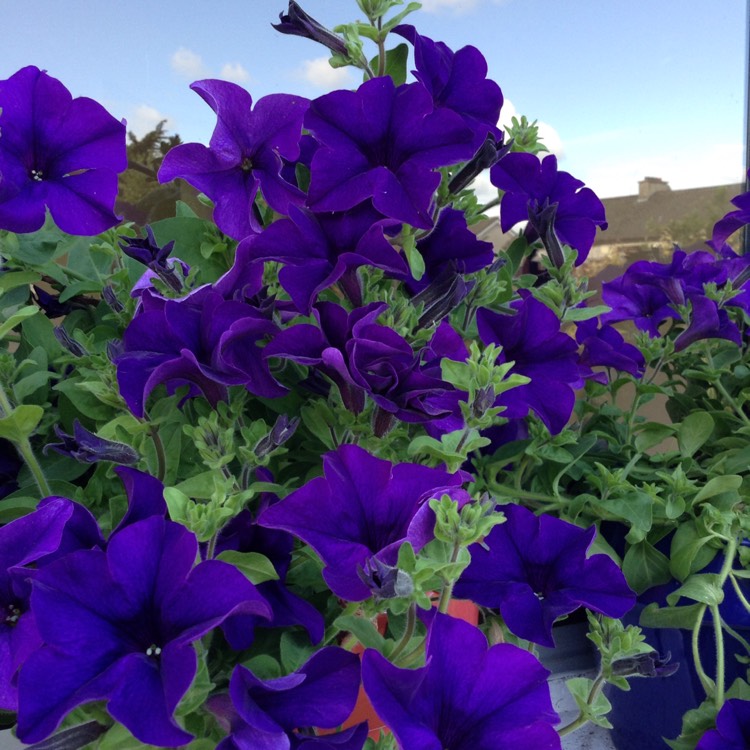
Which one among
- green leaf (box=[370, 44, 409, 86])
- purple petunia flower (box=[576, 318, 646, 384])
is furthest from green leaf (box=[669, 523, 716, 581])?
green leaf (box=[370, 44, 409, 86])

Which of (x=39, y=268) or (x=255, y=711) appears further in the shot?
(x=39, y=268)

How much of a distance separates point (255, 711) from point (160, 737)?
0.04 metres

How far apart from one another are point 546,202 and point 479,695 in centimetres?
31

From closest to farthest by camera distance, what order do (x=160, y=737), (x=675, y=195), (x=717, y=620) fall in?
(x=160, y=737)
(x=717, y=620)
(x=675, y=195)

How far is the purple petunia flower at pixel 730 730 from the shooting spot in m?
0.36

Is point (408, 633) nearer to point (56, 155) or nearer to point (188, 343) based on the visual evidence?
point (188, 343)

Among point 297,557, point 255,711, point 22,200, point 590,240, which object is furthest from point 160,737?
point 590,240

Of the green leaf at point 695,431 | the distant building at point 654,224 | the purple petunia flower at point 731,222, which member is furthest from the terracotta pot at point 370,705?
the distant building at point 654,224

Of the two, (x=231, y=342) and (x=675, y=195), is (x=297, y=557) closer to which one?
(x=231, y=342)

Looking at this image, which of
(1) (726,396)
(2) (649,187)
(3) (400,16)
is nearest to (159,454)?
(3) (400,16)

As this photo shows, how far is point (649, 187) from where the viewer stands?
1854mm

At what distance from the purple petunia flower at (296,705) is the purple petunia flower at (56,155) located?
23 cm

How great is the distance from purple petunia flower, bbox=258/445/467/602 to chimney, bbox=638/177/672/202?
1708 mm

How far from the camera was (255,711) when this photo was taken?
0.81 feet
